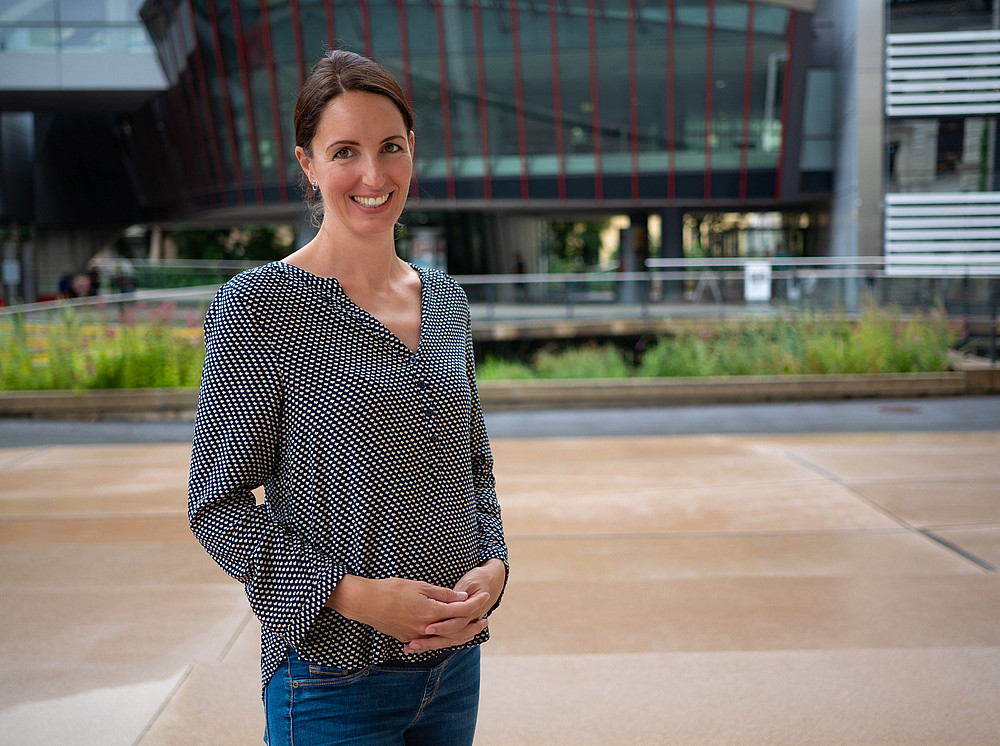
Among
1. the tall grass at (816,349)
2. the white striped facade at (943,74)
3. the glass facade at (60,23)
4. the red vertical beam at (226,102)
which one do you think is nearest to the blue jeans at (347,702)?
the tall grass at (816,349)

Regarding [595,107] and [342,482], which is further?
[595,107]

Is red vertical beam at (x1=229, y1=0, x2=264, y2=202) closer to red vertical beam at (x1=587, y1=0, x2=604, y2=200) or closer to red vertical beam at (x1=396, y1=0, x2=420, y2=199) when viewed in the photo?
red vertical beam at (x1=396, y1=0, x2=420, y2=199)

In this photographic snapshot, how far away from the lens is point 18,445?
9930 millimetres

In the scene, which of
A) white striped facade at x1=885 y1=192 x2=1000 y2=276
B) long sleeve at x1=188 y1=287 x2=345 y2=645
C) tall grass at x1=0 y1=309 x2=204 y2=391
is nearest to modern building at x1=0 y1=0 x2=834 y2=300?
white striped facade at x1=885 y1=192 x2=1000 y2=276

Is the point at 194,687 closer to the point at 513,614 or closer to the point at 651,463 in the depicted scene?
the point at 513,614

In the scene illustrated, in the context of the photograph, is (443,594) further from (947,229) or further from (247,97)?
(247,97)

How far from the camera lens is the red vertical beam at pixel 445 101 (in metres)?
31.8

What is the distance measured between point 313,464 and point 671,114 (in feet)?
107

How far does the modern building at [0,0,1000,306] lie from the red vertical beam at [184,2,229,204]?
10 cm

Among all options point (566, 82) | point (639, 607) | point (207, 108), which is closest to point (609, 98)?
point (566, 82)

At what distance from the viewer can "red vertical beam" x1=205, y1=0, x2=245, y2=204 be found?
33969 millimetres

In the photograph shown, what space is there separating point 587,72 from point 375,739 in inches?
1276

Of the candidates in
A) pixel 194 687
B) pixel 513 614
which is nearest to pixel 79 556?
pixel 194 687

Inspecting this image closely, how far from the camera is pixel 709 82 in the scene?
104 ft
